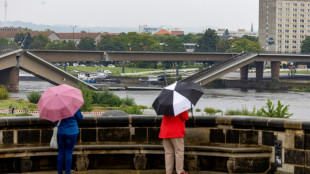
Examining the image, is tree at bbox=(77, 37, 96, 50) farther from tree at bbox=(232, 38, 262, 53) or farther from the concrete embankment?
the concrete embankment

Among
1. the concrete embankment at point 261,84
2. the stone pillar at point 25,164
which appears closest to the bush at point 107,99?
the concrete embankment at point 261,84

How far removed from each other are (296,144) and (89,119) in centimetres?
402

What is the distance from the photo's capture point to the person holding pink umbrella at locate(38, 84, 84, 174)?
12938mm

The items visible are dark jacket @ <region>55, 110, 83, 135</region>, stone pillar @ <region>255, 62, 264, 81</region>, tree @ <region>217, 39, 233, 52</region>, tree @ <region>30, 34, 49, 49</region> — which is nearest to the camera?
dark jacket @ <region>55, 110, 83, 135</region>

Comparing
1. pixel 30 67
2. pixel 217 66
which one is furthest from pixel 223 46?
pixel 30 67

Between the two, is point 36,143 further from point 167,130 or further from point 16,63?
point 16,63

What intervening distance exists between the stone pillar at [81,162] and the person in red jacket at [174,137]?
65.1 inches

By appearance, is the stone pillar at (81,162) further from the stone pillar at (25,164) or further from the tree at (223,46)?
the tree at (223,46)

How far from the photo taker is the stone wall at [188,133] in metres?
13.3

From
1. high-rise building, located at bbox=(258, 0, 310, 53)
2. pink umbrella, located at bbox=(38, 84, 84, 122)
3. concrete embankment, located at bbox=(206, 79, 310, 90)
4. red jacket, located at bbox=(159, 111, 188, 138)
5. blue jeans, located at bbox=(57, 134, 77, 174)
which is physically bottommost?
concrete embankment, located at bbox=(206, 79, 310, 90)

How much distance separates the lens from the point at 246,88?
127125mm

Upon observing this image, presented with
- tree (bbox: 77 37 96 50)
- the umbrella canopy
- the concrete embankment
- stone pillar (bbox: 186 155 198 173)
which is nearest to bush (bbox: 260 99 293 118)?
stone pillar (bbox: 186 155 198 173)

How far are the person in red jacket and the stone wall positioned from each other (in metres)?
0.75

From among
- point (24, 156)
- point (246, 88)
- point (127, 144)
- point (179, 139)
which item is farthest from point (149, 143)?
point (246, 88)
